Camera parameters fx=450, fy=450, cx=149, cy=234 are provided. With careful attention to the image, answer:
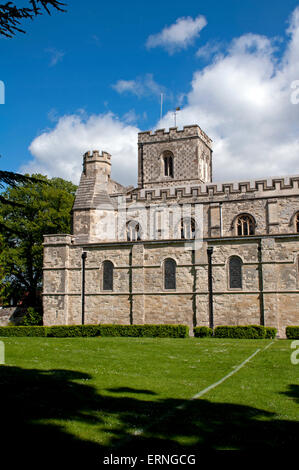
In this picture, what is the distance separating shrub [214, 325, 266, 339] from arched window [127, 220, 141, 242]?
41.6ft

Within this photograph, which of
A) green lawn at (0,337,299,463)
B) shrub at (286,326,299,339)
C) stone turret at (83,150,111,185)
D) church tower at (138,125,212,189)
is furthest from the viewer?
church tower at (138,125,212,189)

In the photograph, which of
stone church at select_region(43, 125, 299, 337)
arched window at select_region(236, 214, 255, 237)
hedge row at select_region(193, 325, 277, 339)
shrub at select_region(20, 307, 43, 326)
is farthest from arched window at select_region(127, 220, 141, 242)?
hedge row at select_region(193, 325, 277, 339)

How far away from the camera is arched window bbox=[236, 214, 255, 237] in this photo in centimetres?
3247

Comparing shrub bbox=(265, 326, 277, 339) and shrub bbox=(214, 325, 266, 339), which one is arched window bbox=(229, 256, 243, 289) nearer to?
shrub bbox=(214, 325, 266, 339)

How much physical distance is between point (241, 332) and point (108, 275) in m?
9.71

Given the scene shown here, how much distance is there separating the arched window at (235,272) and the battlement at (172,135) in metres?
18.4

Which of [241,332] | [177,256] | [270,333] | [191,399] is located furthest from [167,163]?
[191,399]

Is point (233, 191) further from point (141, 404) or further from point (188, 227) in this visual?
point (141, 404)

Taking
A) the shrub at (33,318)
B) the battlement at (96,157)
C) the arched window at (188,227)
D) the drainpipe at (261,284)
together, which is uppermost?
the battlement at (96,157)

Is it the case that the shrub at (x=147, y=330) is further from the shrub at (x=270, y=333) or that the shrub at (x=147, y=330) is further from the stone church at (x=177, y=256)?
the shrub at (x=270, y=333)

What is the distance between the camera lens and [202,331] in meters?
24.8

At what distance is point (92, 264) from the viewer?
97.5ft

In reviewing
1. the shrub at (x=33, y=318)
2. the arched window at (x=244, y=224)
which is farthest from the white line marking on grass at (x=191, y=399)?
the shrub at (x=33, y=318)

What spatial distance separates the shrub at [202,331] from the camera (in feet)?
81.1
